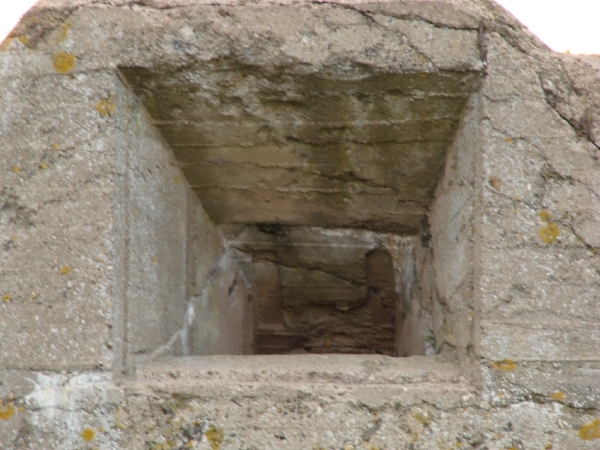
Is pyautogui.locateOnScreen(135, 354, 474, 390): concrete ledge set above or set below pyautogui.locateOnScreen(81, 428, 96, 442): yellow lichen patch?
above

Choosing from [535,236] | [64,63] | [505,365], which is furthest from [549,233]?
[64,63]

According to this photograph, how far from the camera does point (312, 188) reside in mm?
1855

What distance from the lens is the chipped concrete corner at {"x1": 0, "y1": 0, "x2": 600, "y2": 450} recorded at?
4.40 feet

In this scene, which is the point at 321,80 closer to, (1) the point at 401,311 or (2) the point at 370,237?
(2) the point at 370,237

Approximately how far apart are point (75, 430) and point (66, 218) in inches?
19.8

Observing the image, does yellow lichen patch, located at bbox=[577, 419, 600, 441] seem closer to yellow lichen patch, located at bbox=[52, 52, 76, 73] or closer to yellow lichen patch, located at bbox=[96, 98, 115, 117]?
yellow lichen patch, located at bbox=[96, 98, 115, 117]

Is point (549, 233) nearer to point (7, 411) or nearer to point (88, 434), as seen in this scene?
point (88, 434)

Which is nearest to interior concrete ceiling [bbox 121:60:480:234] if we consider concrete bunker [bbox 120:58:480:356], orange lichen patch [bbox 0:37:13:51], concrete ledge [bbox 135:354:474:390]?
concrete bunker [bbox 120:58:480:356]

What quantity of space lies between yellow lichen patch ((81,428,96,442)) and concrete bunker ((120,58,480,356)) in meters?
0.51

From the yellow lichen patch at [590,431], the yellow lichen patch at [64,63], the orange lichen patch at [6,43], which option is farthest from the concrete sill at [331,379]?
the orange lichen patch at [6,43]

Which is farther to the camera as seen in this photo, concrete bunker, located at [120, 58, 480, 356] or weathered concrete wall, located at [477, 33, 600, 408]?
concrete bunker, located at [120, 58, 480, 356]

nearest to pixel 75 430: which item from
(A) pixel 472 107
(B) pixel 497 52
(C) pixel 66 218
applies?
(C) pixel 66 218

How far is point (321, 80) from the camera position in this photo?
1441 mm

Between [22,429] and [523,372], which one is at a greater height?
→ [523,372]
